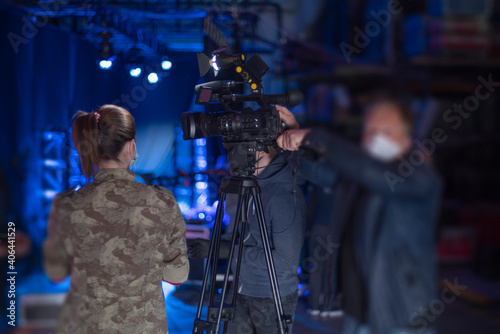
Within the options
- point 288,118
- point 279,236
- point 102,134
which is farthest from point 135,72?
point 279,236

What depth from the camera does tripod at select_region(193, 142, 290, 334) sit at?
4.24ft

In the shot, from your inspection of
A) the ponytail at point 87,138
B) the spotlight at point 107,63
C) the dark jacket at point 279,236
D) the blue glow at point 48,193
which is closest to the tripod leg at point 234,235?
the dark jacket at point 279,236

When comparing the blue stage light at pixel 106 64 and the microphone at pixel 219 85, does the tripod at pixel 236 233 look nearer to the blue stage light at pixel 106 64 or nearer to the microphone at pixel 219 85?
the microphone at pixel 219 85

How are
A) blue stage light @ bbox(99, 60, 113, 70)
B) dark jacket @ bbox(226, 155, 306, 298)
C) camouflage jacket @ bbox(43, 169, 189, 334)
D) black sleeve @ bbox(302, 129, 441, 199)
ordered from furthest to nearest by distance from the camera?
blue stage light @ bbox(99, 60, 113, 70) → dark jacket @ bbox(226, 155, 306, 298) → camouflage jacket @ bbox(43, 169, 189, 334) → black sleeve @ bbox(302, 129, 441, 199)

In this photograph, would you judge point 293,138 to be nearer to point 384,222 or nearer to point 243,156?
point 243,156

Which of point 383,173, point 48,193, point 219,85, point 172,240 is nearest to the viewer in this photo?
point 383,173


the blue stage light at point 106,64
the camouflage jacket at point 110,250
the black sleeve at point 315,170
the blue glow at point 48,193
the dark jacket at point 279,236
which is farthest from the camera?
the blue glow at point 48,193

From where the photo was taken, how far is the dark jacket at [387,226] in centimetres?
91

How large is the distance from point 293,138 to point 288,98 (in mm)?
140

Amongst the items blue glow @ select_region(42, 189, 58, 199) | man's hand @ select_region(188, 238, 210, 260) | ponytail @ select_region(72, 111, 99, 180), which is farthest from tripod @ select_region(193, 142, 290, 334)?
blue glow @ select_region(42, 189, 58, 199)

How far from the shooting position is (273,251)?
140 cm

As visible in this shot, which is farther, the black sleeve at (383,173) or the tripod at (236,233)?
the tripod at (236,233)

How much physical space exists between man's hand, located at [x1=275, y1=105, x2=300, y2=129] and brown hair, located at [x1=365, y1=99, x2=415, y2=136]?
0.31m

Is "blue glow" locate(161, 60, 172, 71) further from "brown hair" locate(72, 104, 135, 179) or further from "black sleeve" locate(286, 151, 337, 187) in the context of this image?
"black sleeve" locate(286, 151, 337, 187)
